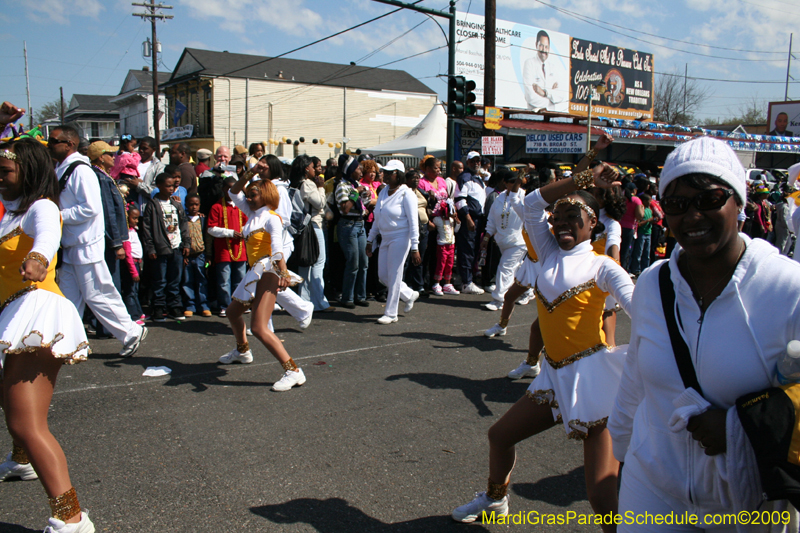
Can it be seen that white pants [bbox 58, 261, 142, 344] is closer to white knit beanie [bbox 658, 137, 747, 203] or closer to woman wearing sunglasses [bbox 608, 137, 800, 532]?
woman wearing sunglasses [bbox 608, 137, 800, 532]

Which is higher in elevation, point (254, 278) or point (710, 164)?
point (710, 164)

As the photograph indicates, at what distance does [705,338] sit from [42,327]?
296 cm

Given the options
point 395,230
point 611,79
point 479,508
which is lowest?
point 479,508

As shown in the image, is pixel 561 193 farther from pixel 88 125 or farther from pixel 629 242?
pixel 88 125

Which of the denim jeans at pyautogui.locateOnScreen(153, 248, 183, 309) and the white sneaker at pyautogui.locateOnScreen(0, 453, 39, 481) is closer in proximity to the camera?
the white sneaker at pyautogui.locateOnScreen(0, 453, 39, 481)

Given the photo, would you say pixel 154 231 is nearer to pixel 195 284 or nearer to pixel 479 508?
pixel 195 284

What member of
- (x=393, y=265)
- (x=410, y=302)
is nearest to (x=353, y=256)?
(x=393, y=265)

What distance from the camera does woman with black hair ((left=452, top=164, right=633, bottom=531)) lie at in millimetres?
2754

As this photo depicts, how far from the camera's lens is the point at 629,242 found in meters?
12.3

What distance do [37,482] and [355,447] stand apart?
197 centimetres

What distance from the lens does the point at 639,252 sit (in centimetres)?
1285

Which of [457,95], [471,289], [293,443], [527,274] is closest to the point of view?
[293,443]

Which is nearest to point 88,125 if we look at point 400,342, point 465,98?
point 465,98

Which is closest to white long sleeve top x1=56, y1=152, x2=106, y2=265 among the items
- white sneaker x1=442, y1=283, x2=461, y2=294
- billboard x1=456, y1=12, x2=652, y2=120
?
white sneaker x1=442, y1=283, x2=461, y2=294
